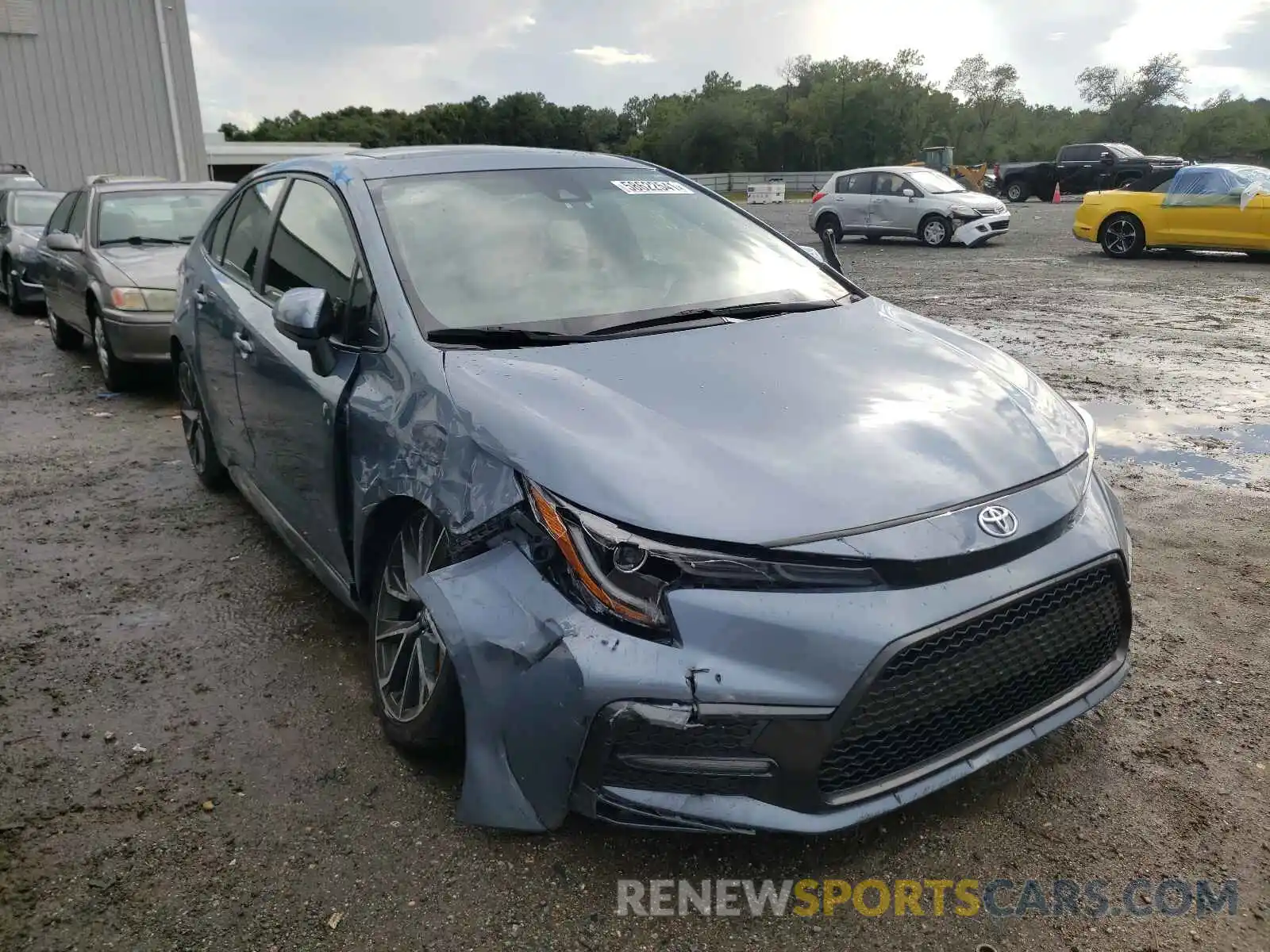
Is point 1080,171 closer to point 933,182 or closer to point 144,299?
point 933,182

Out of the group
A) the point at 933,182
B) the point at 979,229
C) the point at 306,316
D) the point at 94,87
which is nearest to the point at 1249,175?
the point at 979,229

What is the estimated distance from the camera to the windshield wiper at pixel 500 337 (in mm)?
2809

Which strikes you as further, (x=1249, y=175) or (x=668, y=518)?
(x=1249, y=175)

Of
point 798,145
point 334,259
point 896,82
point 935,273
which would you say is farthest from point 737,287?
point 896,82

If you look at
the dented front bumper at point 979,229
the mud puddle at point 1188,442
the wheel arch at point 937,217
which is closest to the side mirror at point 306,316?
the mud puddle at point 1188,442

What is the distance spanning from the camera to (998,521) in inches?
88.4

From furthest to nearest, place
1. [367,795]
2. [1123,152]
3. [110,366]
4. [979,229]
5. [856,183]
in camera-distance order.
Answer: [1123,152] < [856,183] < [979,229] < [110,366] < [367,795]

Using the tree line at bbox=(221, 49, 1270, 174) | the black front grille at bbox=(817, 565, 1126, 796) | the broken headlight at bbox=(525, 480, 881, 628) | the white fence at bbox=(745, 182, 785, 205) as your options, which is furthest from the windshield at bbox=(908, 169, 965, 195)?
the tree line at bbox=(221, 49, 1270, 174)

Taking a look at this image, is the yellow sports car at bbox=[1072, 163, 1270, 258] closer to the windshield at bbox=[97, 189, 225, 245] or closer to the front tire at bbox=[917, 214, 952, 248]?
the front tire at bbox=[917, 214, 952, 248]

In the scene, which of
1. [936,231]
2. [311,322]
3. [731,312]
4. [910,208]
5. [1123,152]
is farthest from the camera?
[1123,152]

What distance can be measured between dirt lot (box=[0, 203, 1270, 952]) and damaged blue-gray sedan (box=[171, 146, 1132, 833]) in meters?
0.26

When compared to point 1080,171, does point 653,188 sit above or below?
above

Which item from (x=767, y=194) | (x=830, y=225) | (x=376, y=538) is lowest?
(x=767, y=194)

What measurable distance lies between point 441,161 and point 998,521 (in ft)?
7.75
